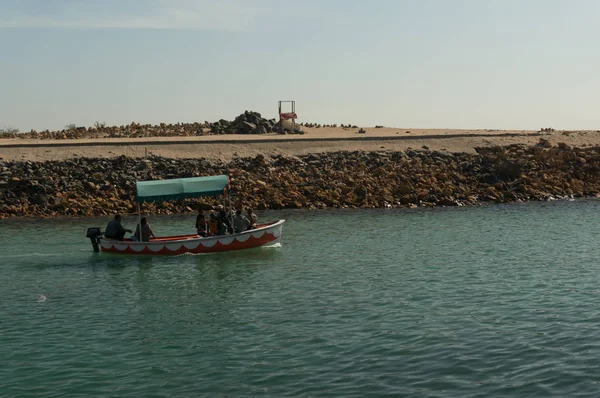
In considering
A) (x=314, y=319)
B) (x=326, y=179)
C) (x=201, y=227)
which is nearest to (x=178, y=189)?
(x=201, y=227)

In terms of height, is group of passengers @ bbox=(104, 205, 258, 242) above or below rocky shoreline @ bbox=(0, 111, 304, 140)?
below

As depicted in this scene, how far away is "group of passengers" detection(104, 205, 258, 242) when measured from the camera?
102 ft

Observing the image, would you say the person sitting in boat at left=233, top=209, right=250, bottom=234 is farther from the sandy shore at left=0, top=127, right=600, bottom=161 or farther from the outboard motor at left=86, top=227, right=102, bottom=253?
the sandy shore at left=0, top=127, right=600, bottom=161

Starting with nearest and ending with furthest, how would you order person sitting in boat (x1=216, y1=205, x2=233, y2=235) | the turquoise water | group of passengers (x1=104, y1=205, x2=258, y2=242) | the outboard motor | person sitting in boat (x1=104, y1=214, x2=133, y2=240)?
the turquoise water → group of passengers (x1=104, y1=205, x2=258, y2=242) → person sitting in boat (x1=104, y1=214, x2=133, y2=240) → the outboard motor → person sitting in boat (x1=216, y1=205, x2=233, y2=235)

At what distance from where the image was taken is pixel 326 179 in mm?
50500

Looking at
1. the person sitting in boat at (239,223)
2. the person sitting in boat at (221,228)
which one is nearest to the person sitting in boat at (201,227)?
the person sitting in boat at (221,228)

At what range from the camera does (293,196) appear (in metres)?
47.3

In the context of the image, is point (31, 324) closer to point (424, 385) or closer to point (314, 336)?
point (314, 336)

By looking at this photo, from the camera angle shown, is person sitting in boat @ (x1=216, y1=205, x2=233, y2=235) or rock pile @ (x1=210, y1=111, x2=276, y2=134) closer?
person sitting in boat @ (x1=216, y1=205, x2=233, y2=235)

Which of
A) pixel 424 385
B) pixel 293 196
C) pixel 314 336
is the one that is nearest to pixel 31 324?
pixel 314 336

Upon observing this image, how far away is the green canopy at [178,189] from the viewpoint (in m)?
31.5

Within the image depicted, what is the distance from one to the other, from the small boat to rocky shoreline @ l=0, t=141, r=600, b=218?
1319cm

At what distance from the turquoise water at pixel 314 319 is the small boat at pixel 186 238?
435 millimetres

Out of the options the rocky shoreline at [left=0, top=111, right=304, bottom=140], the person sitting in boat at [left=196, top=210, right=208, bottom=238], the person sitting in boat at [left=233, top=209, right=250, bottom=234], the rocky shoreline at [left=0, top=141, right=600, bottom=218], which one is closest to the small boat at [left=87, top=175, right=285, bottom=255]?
the person sitting in boat at [left=196, top=210, right=208, bottom=238]
